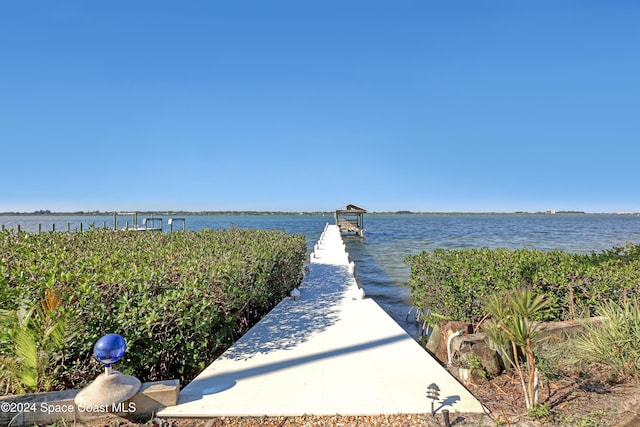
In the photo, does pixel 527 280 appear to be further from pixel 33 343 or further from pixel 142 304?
pixel 33 343

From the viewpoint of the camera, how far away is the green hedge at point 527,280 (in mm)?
5035

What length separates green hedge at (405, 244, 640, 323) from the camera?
5.04 meters

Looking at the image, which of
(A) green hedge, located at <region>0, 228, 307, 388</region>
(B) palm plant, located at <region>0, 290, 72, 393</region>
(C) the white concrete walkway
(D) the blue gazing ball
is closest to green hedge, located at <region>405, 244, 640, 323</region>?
(C) the white concrete walkway

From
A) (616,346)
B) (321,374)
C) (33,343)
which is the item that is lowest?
(321,374)

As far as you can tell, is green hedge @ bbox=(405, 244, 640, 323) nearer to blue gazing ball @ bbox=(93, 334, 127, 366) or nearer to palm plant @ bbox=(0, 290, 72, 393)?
blue gazing ball @ bbox=(93, 334, 127, 366)

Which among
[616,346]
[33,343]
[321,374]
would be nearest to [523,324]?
[616,346]

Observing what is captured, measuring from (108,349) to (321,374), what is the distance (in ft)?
7.85

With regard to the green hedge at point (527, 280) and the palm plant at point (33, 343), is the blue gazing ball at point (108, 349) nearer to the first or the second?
the palm plant at point (33, 343)

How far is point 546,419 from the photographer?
3.03 m

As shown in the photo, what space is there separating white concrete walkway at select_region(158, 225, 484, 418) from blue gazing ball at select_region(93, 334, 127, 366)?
0.82 m

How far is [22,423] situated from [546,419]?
16.0ft

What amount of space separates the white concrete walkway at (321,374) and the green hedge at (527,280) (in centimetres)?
121

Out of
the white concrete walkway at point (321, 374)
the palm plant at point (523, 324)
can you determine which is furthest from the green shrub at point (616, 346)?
the white concrete walkway at point (321, 374)

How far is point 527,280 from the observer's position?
5609 millimetres
